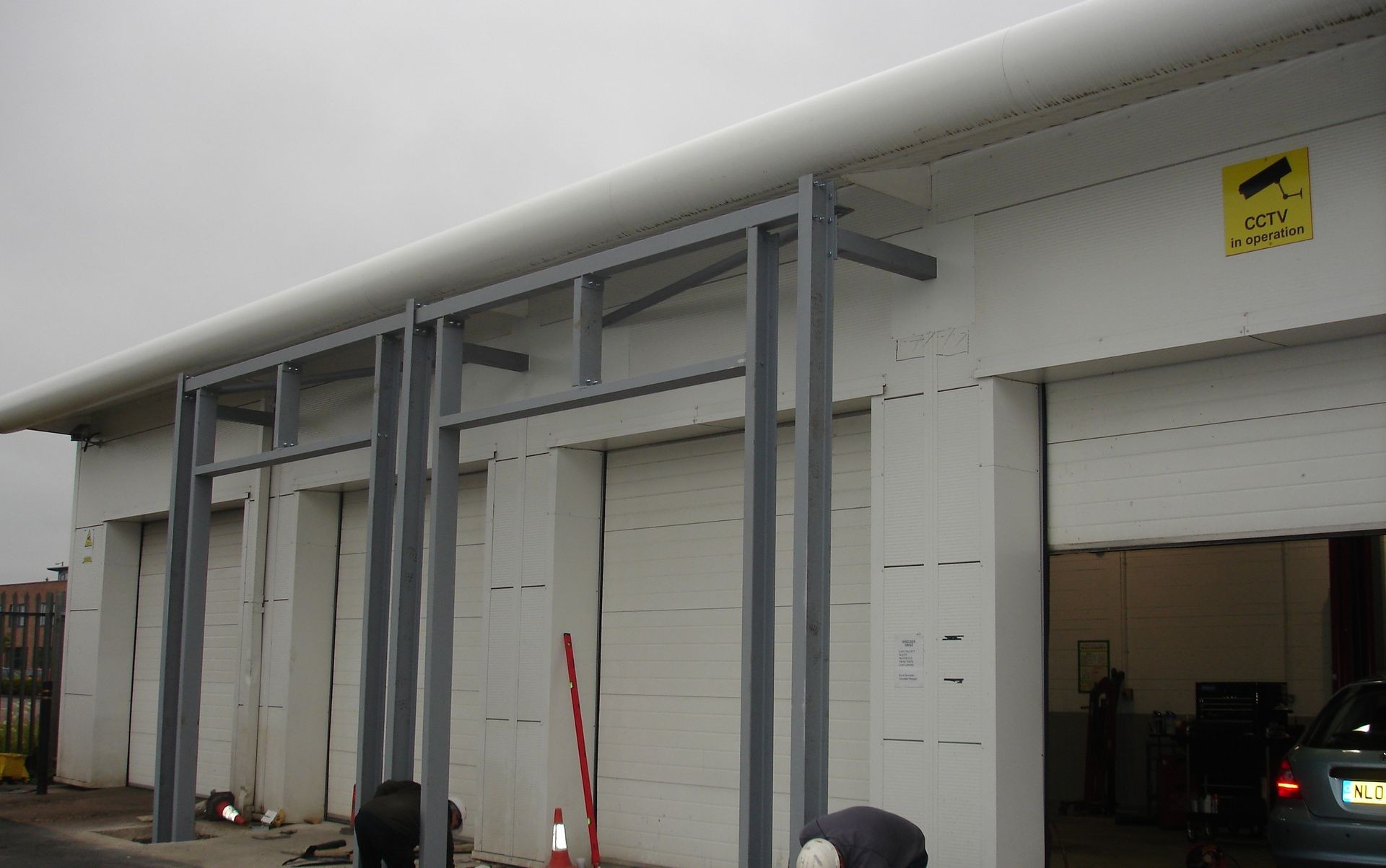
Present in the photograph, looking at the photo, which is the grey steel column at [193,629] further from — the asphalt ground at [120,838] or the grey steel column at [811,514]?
the grey steel column at [811,514]

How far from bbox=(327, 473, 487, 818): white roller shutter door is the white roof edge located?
2.47 metres

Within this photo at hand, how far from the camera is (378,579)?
33.3 ft

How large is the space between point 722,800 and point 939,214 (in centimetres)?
465

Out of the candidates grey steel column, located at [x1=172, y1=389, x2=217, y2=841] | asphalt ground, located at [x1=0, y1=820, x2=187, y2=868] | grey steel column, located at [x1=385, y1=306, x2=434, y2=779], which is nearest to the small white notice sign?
grey steel column, located at [x1=385, y1=306, x2=434, y2=779]

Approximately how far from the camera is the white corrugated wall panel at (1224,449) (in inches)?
261

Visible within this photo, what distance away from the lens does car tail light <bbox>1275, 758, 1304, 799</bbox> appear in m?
7.39

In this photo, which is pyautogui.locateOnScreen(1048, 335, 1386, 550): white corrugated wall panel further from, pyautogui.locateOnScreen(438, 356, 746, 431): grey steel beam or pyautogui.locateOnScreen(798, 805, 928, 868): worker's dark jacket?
pyautogui.locateOnScreen(798, 805, 928, 868): worker's dark jacket

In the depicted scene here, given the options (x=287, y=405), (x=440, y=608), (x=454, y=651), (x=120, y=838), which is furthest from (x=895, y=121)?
(x=120, y=838)

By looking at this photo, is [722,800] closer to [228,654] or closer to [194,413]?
[194,413]

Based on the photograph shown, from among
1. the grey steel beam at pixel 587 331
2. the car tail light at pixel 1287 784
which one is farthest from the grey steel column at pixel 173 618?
the car tail light at pixel 1287 784

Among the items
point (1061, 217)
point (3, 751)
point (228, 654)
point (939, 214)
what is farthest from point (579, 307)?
point (3, 751)

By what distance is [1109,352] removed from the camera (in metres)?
7.19

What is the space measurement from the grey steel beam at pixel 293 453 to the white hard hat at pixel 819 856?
19.3ft

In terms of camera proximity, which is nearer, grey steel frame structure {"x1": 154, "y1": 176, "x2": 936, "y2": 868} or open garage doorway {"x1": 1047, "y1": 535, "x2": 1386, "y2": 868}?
grey steel frame structure {"x1": 154, "y1": 176, "x2": 936, "y2": 868}
